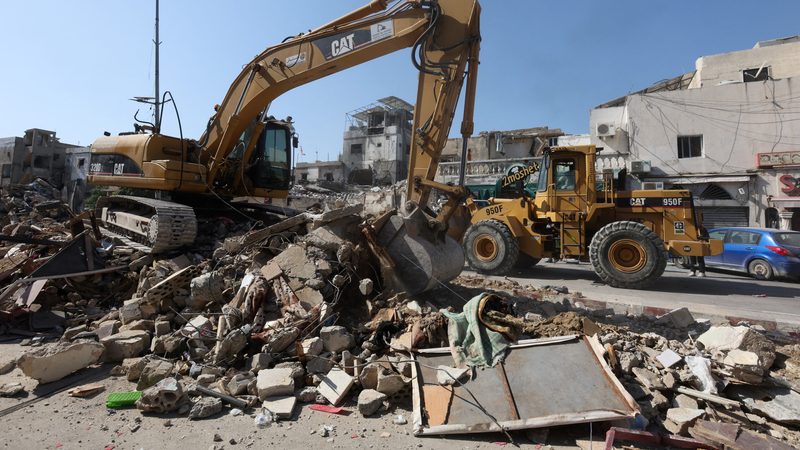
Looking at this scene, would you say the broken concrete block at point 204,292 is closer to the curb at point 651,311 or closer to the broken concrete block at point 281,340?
the broken concrete block at point 281,340

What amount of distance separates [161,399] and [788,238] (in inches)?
508

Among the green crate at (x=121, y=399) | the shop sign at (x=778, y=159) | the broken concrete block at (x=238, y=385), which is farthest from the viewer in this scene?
the shop sign at (x=778, y=159)

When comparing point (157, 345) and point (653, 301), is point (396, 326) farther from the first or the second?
point (653, 301)

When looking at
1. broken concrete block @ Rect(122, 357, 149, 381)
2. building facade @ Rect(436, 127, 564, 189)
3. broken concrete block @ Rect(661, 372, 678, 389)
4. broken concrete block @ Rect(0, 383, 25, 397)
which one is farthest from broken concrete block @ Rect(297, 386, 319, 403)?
building facade @ Rect(436, 127, 564, 189)

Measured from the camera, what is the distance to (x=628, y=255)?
8.04m

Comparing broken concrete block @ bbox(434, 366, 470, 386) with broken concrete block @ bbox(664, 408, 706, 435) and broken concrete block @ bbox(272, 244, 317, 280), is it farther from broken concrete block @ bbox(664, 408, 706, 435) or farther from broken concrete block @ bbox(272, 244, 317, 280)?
broken concrete block @ bbox(272, 244, 317, 280)

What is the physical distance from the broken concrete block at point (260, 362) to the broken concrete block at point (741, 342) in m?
4.08

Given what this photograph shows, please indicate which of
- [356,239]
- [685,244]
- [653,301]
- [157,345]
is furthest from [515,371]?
[685,244]

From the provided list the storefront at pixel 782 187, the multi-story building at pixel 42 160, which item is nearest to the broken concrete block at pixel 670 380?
the storefront at pixel 782 187

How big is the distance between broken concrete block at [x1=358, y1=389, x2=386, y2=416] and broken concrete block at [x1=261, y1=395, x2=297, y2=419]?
0.53m

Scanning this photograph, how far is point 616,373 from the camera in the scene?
11.6 feet

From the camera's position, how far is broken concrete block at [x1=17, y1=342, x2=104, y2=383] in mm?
3729

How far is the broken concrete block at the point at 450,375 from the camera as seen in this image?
344cm

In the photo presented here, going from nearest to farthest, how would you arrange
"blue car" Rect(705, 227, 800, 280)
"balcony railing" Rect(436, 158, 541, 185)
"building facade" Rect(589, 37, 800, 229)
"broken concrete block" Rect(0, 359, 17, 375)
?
"broken concrete block" Rect(0, 359, 17, 375) < "blue car" Rect(705, 227, 800, 280) < "building facade" Rect(589, 37, 800, 229) < "balcony railing" Rect(436, 158, 541, 185)
